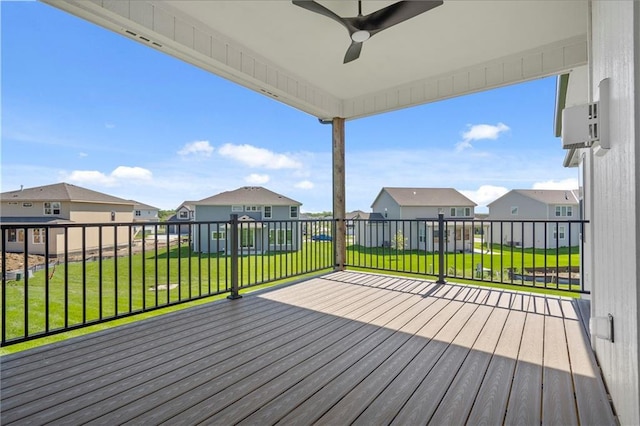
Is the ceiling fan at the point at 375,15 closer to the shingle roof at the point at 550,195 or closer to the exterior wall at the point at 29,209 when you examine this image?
the exterior wall at the point at 29,209

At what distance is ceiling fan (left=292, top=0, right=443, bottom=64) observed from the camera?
7.43 ft

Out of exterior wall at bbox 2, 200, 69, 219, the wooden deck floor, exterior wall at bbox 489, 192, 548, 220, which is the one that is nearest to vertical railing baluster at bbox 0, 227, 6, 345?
the wooden deck floor

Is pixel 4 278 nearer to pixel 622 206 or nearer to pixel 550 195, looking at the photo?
pixel 622 206

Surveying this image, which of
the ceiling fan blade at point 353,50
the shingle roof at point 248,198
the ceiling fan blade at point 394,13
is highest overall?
the ceiling fan blade at point 353,50

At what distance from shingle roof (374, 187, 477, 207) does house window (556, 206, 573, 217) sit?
11.0 ft

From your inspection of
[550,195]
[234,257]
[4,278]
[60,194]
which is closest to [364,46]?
[234,257]

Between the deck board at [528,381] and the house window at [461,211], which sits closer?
the deck board at [528,381]

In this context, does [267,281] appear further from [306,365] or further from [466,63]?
[466,63]

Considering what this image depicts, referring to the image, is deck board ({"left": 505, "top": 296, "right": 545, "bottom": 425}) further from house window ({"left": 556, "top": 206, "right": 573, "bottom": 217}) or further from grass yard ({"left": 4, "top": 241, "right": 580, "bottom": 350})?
house window ({"left": 556, "top": 206, "right": 573, "bottom": 217})

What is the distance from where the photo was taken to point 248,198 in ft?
36.9

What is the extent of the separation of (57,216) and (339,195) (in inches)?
144

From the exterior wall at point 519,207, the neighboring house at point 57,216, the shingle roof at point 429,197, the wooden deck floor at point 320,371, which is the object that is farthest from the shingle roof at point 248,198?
the exterior wall at point 519,207

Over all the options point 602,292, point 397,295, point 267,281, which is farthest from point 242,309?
point 602,292

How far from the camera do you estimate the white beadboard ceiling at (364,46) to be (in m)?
2.66
